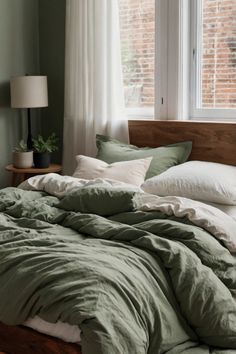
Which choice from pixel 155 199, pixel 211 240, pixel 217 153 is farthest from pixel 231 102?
pixel 211 240

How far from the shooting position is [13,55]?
4.08m

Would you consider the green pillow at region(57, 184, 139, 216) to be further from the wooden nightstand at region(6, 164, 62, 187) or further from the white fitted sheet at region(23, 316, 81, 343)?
the wooden nightstand at region(6, 164, 62, 187)

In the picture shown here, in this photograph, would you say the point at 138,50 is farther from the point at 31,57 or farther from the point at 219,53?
the point at 31,57

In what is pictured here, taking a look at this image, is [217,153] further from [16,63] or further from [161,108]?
[16,63]

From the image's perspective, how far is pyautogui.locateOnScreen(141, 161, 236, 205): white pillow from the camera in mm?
2848

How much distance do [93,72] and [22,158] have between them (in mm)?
818

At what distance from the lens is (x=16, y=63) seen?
4.11m

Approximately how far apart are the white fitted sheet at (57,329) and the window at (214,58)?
2.20m

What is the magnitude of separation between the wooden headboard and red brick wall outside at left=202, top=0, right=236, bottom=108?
0.24 meters

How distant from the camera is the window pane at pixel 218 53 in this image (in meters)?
3.45

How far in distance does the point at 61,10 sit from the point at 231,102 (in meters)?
1.58

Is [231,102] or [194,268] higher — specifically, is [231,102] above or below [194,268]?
above

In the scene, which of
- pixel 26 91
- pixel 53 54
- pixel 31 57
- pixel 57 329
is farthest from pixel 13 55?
pixel 57 329

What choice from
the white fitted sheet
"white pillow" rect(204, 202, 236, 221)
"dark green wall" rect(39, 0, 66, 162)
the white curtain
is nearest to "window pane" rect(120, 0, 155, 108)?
the white curtain
